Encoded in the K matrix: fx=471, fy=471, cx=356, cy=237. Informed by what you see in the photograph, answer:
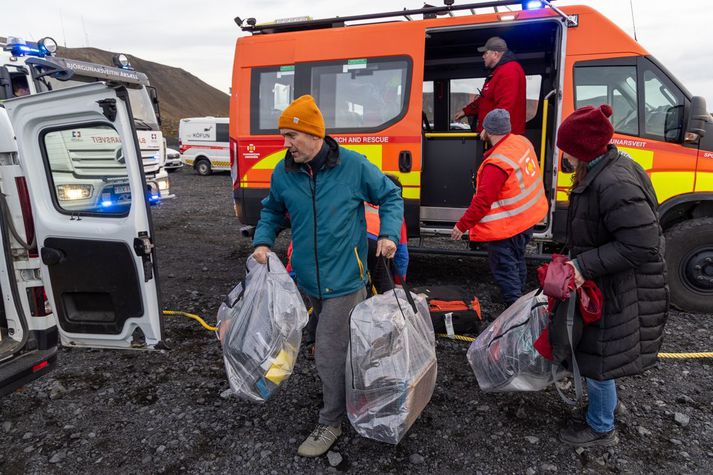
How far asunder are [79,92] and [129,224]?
0.73 metres

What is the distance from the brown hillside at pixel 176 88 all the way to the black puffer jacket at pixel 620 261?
69.6m

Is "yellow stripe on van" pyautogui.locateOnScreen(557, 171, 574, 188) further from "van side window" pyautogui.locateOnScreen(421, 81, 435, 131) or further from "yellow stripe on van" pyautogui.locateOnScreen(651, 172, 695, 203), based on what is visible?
"van side window" pyautogui.locateOnScreen(421, 81, 435, 131)

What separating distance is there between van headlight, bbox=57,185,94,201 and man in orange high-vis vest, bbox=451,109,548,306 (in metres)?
2.51

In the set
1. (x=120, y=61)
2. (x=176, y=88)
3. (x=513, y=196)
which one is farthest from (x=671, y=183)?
(x=176, y=88)

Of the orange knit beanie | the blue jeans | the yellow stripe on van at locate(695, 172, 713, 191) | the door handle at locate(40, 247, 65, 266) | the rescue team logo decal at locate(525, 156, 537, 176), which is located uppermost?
the orange knit beanie

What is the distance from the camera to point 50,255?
8.64ft

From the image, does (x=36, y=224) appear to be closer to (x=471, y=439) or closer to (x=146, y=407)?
(x=146, y=407)

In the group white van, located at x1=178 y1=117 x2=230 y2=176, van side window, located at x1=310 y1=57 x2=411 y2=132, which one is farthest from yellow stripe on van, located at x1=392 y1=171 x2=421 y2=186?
white van, located at x1=178 y1=117 x2=230 y2=176

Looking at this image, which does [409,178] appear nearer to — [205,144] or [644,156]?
[644,156]

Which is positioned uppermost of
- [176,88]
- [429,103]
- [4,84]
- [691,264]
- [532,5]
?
[176,88]

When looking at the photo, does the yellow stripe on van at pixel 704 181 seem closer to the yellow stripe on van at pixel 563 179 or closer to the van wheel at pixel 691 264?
the van wheel at pixel 691 264

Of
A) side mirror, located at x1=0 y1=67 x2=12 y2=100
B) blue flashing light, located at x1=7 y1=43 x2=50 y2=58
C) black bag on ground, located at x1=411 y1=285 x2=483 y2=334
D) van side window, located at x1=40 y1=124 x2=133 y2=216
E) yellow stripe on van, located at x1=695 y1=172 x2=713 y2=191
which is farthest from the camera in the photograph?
blue flashing light, located at x1=7 y1=43 x2=50 y2=58

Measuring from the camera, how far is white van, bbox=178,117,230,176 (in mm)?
17000

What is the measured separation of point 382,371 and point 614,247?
1105 mm
